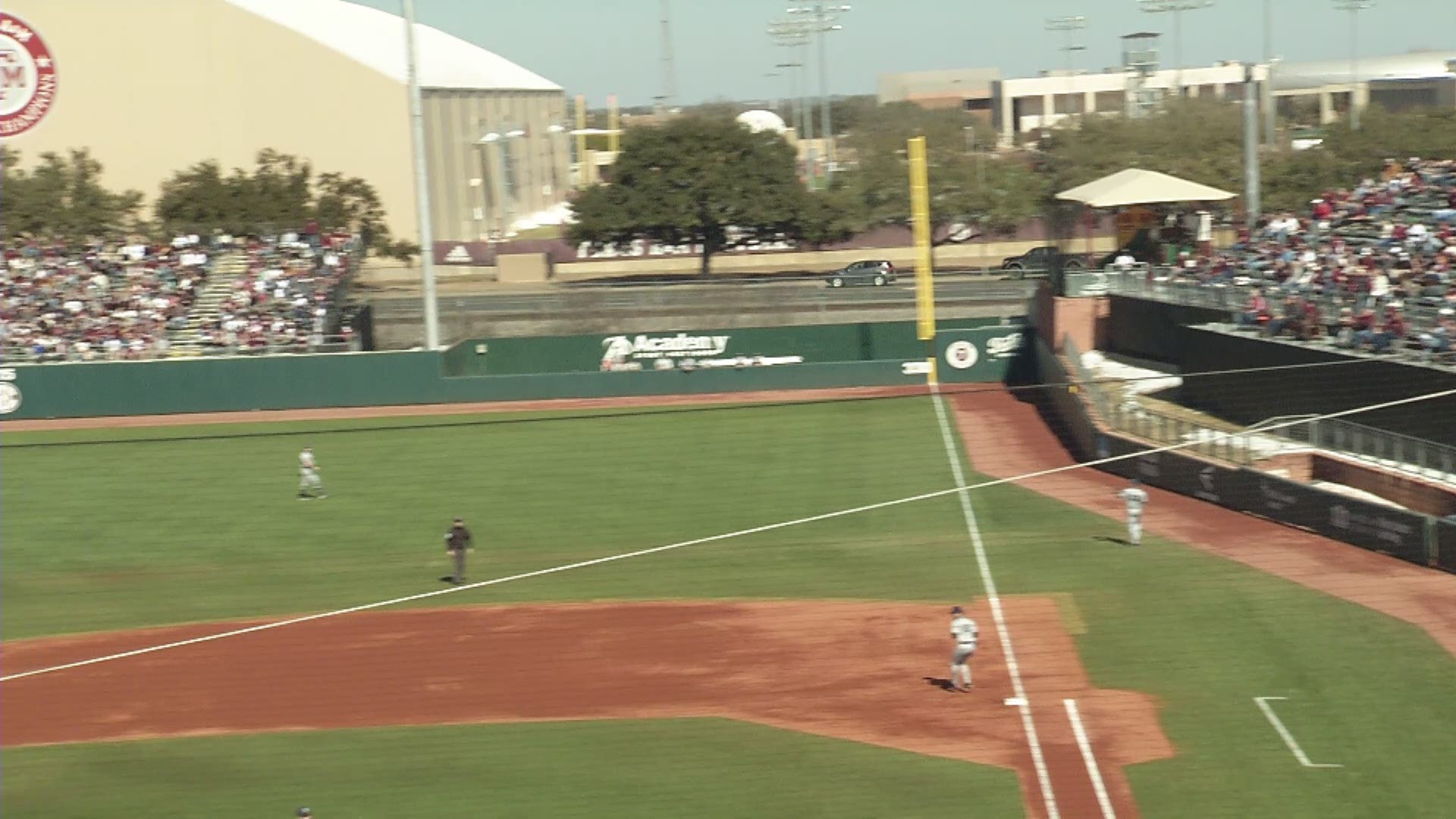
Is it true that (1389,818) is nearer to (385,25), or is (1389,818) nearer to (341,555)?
(341,555)

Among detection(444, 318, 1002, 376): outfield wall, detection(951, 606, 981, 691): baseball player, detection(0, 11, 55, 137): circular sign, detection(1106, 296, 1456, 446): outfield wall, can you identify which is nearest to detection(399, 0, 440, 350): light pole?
detection(444, 318, 1002, 376): outfield wall

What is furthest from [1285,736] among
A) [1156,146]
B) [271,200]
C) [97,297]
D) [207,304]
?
[1156,146]

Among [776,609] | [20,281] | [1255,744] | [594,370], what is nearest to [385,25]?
[20,281]

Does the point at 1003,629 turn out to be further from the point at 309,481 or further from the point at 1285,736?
the point at 309,481

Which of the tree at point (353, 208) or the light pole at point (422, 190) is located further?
the tree at point (353, 208)

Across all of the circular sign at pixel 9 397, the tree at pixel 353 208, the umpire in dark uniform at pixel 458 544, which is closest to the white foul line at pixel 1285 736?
the umpire in dark uniform at pixel 458 544

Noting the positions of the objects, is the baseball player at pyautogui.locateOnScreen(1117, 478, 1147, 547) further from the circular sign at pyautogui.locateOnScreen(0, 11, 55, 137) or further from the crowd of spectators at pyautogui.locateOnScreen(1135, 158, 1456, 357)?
the circular sign at pyautogui.locateOnScreen(0, 11, 55, 137)

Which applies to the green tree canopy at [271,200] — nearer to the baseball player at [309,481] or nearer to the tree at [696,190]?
the tree at [696,190]
